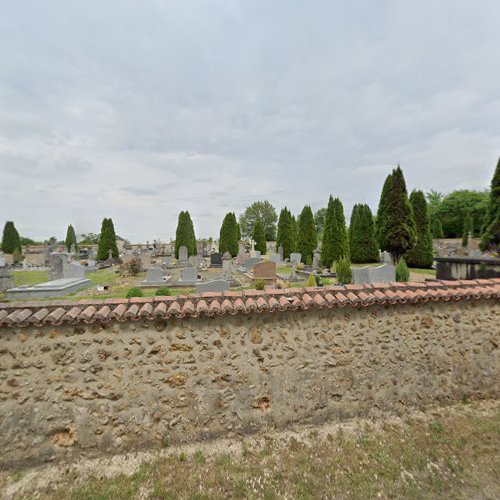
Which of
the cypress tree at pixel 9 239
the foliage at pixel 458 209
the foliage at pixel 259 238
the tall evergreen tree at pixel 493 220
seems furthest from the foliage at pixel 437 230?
the cypress tree at pixel 9 239

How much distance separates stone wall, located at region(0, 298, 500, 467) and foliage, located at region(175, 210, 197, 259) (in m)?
28.7

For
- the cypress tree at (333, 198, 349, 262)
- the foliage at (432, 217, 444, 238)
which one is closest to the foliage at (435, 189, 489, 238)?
the foliage at (432, 217, 444, 238)

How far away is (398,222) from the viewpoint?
19.8 meters

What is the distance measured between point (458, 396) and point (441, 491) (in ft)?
6.75

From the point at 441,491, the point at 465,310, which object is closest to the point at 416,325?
the point at 465,310

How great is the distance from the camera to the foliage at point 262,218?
62.5 meters

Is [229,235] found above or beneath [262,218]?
beneath

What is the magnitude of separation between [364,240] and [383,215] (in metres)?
6.74

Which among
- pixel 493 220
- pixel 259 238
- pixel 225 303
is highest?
pixel 259 238

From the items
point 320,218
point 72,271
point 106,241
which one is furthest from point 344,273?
point 320,218

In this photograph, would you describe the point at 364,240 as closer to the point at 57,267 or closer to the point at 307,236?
the point at 307,236

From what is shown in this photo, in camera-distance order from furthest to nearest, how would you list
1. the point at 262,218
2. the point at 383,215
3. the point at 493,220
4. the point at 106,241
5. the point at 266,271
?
1. the point at 262,218
2. the point at 106,241
3. the point at 383,215
4. the point at 266,271
5. the point at 493,220

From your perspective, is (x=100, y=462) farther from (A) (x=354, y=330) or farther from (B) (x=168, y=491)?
(A) (x=354, y=330)

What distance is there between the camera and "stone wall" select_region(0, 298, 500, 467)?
130 inches
